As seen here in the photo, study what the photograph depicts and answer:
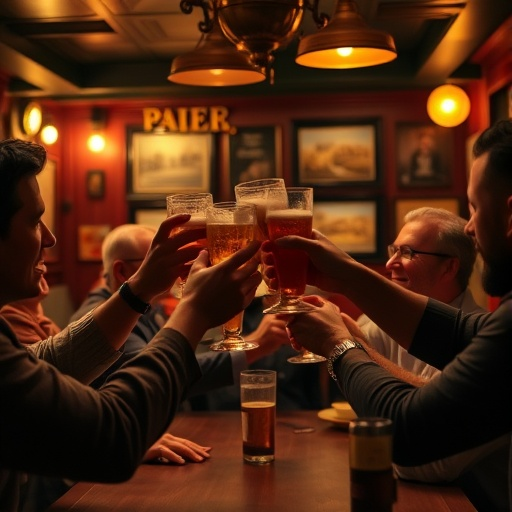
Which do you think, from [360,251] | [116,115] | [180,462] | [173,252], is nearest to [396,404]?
[173,252]

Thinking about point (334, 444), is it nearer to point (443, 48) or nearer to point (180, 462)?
point (180, 462)

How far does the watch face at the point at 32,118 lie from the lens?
6535 mm

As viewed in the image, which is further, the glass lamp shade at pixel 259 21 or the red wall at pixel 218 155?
the red wall at pixel 218 155

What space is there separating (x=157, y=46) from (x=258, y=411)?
4.72 metres

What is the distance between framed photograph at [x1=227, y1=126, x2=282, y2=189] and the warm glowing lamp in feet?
5.09

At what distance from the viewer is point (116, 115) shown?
299 inches

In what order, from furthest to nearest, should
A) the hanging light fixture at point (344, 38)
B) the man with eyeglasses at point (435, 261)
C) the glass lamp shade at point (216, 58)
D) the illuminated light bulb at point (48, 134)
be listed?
the illuminated light bulb at point (48, 134) < the man with eyeglasses at point (435, 261) < the glass lamp shade at point (216, 58) < the hanging light fixture at point (344, 38)

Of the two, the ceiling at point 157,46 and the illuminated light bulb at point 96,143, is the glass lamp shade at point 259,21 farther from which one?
the illuminated light bulb at point 96,143

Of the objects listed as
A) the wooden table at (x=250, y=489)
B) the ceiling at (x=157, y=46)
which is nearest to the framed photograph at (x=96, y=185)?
the ceiling at (x=157, y=46)

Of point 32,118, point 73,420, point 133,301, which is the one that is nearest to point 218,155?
point 32,118

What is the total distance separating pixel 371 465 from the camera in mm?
1439

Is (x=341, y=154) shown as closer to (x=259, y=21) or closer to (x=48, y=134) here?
(x=48, y=134)

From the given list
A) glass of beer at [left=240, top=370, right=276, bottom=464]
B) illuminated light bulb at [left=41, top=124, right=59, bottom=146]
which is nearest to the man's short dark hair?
glass of beer at [left=240, top=370, right=276, bottom=464]

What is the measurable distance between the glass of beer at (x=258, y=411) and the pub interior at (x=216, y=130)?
4.17 metres
